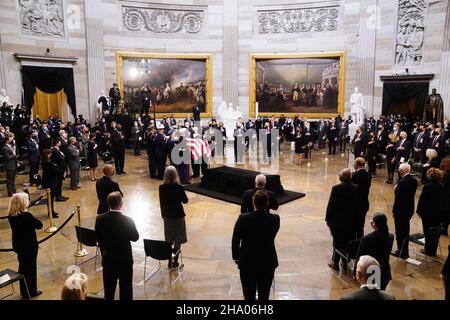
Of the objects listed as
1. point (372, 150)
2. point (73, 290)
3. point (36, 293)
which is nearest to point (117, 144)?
point (36, 293)

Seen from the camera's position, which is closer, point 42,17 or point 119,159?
point 119,159

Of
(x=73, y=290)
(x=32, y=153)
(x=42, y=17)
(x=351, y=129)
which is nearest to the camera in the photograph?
(x=73, y=290)

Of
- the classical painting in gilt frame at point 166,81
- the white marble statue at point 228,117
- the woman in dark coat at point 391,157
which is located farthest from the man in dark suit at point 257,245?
the classical painting in gilt frame at point 166,81

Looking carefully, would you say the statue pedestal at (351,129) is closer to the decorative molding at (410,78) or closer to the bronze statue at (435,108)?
the decorative molding at (410,78)

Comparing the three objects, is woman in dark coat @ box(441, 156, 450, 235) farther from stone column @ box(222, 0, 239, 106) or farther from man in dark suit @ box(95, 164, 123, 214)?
stone column @ box(222, 0, 239, 106)

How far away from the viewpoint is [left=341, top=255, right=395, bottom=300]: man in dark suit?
3.10 m

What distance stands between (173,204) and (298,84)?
62.6 ft

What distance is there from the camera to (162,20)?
23406 mm

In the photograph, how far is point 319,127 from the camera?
19.5 meters

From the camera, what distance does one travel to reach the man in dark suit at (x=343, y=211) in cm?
602

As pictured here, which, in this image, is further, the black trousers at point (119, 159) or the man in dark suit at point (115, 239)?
the black trousers at point (119, 159)

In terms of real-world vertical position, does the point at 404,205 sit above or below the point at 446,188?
below

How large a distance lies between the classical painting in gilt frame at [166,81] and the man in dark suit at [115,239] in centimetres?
1783

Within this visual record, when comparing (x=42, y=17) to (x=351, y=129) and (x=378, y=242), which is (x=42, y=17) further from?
(x=378, y=242)
